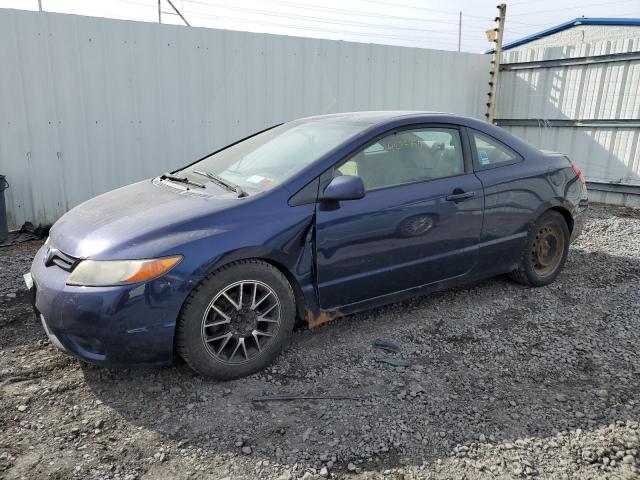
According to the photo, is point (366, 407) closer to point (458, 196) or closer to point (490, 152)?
point (458, 196)

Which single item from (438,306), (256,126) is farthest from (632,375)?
(256,126)

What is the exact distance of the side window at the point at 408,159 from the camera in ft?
11.3

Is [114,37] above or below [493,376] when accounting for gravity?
above

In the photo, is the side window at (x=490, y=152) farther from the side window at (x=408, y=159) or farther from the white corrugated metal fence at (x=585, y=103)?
the white corrugated metal fence at (x=585, y=103)

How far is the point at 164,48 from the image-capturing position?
677 cm

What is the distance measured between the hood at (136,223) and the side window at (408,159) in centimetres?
90

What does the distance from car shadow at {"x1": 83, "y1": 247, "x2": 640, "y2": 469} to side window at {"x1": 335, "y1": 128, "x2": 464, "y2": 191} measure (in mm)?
Answer: 1093

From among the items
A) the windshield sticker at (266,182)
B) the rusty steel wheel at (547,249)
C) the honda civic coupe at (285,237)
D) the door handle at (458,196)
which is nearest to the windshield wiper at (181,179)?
the honda civic coupe at (285,237)

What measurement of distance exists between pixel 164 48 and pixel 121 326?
16.9ft

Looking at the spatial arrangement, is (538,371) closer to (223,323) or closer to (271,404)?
(271,404)

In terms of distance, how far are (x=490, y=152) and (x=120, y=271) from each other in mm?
2871

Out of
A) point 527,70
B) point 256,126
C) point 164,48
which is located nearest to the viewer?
point 164,48

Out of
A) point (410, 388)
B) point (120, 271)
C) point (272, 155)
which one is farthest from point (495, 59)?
point (120, 271)

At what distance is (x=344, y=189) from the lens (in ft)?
10.3
